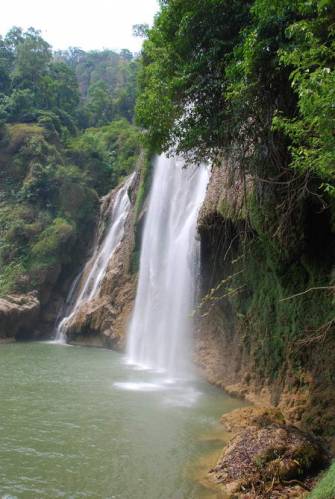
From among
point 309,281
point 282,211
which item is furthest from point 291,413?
point 282,211

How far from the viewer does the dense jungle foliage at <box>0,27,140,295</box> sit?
1000 inches

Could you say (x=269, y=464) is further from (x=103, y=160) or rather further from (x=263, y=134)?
(x=103, y=160)

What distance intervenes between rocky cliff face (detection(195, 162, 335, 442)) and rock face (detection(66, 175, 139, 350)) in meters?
6.42

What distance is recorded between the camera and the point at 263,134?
7.72m

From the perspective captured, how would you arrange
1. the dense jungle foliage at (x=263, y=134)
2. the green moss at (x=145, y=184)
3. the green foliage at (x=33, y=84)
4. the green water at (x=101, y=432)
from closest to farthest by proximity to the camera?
the green water at (x=101, y=432) → the dense jungle foliage at (x=263, y=134) → the green moss at (x=145, y=184) → the green foliage at (x=33, y=84)

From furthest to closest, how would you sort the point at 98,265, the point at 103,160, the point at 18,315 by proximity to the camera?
the point at 103,160, the point at 98,265, the point at 18,315

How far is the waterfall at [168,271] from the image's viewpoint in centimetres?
1465

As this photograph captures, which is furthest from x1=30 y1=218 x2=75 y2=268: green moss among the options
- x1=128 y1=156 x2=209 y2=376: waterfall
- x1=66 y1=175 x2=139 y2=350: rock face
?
x1=128 y1=156 x2=209 y2=376: waterfall

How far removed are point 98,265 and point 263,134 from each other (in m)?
16.8

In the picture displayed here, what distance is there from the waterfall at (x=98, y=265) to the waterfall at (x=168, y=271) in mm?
4326

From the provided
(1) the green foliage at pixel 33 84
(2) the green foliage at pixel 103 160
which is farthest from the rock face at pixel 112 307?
(1) the green foliage at pixel 33 84

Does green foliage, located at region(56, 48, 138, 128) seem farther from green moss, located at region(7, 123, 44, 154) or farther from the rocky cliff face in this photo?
the rocky cliff face

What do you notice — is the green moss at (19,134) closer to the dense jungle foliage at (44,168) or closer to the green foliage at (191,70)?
the dense jungle foliage at (44,168)

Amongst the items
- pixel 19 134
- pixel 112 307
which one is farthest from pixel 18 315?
pixel 19 134
